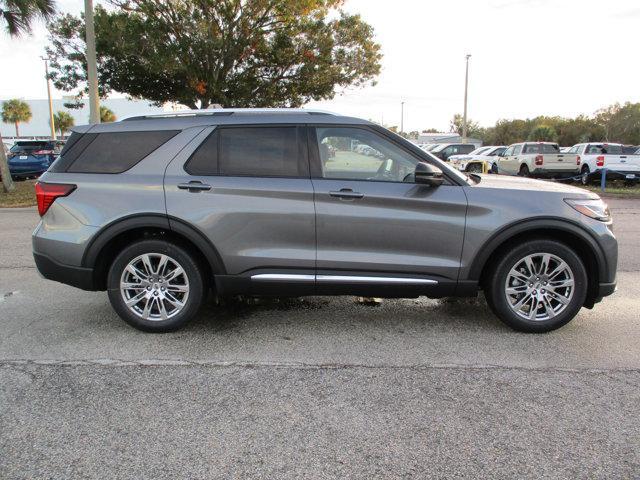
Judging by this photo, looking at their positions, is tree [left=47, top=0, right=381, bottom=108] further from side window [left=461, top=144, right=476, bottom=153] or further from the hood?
the hood

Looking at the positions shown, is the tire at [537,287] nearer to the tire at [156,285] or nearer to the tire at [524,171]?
the tire at [156,285]

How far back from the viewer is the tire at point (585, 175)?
63.9ft

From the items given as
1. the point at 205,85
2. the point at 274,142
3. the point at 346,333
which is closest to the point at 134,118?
the point at 274,142

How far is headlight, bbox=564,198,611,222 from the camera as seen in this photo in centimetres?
421

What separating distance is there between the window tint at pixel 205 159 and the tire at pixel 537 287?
254 centimetres

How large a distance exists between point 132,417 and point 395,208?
8.05 feet

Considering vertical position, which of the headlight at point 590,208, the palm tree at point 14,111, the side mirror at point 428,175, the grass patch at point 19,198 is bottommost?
the grass patch at point 19,198

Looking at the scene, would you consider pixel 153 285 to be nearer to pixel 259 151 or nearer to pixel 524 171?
pixel 259 151

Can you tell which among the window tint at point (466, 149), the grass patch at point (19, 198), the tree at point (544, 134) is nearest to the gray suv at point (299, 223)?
the grass patch at point (19, 198)

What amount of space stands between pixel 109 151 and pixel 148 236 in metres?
0.81

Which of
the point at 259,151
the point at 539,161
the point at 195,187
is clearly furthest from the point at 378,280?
the point at 539,161

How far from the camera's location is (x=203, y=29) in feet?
59.2

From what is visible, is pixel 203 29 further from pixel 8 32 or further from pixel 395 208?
pixel 395 208

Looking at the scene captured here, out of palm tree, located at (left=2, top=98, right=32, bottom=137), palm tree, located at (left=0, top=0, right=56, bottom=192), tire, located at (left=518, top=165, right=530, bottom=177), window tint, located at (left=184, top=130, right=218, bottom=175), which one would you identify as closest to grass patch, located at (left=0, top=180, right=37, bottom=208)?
palm tree, located at (left=0, top=0, right=56, bottom=192)
